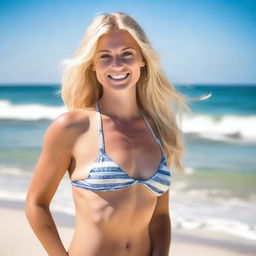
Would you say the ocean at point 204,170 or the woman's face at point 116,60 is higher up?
the woman's face at point 116,60

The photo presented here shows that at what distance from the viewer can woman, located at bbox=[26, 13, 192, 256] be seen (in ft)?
7.61

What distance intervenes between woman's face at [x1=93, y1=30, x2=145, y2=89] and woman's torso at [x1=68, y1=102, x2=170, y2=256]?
0.63ft

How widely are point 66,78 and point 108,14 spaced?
0.40 metres

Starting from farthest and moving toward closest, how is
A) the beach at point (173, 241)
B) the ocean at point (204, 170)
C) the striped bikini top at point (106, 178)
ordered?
the ocean at point (204, 170) < the beach at point (173, 241) < the striped bikini top at point (106, 178)

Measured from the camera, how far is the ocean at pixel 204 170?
20.1 ft

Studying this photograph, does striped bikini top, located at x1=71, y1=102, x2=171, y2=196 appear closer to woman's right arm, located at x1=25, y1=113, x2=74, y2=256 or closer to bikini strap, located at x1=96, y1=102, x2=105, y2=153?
bikini strap, located at x1=96, y1=102, x2=105, y2=153

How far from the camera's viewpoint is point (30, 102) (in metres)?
31.6

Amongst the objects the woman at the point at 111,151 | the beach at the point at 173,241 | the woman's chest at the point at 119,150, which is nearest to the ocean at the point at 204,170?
the beach at the point at 173,241

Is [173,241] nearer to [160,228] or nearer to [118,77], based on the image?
[160,228]

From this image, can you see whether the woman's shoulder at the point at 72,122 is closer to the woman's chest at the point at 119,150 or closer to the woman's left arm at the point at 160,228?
the woman's chest at the point at 119,150

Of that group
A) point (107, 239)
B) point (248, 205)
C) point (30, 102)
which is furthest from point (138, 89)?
point (30, 102)

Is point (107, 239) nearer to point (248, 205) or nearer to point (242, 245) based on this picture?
point (242, 245)

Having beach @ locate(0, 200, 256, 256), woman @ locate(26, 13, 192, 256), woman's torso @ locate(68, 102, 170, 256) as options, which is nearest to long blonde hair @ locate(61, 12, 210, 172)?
woman @ locate(26, 13, 192, 256)

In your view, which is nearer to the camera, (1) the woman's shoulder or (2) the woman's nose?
(1) the woman's shoulder
